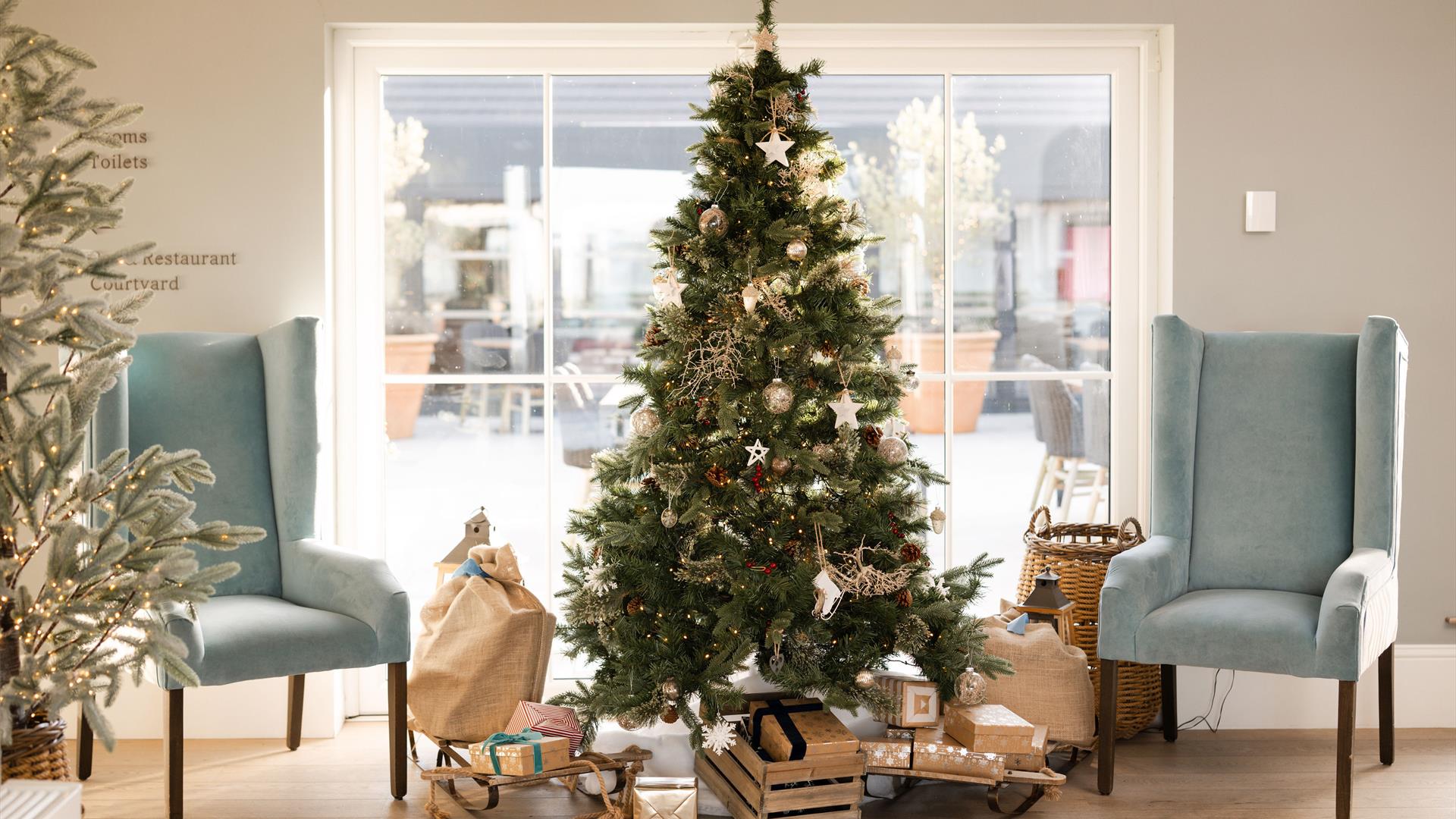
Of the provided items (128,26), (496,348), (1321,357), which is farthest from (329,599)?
(1321,357)

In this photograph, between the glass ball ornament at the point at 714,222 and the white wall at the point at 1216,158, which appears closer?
the glass ball ornament at the point at 714,222

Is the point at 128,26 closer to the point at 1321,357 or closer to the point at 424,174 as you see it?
the point at 424,174

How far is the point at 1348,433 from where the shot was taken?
2922 millimetres

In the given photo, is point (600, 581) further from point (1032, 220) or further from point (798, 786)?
point (1032, 220)

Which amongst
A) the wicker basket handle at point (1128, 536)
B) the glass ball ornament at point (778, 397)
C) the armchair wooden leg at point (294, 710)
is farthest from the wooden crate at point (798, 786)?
the armchair wooden leg at point (294, 710)

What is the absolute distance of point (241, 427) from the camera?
296 cm

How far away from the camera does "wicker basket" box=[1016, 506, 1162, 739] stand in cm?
302

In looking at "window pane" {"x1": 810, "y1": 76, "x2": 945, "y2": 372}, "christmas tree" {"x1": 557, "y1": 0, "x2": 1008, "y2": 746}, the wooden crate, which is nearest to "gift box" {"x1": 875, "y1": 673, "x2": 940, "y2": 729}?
"christmas tree" {"x1": 557, "y1": 0, "x2": 1008, "y2": 746}

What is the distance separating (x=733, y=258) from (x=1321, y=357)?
1600 mm

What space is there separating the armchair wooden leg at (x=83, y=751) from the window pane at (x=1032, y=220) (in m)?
2.49

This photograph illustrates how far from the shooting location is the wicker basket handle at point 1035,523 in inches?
123

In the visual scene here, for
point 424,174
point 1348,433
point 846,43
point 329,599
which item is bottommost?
Answer: point 329,599

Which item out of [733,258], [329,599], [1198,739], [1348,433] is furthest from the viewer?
[1198,739]

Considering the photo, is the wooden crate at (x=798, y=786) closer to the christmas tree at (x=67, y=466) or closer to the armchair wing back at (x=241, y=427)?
the christmas tree at (x=67, y=466)
